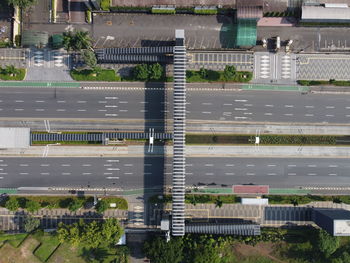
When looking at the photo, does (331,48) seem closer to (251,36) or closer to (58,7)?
(251,36)

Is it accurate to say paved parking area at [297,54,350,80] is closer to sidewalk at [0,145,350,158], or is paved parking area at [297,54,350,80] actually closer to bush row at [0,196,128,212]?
sidewalk at [0,145,350,158]

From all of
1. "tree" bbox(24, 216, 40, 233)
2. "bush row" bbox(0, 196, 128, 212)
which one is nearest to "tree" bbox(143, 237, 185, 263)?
"bush row" bbox(0, 196, 128, 212)

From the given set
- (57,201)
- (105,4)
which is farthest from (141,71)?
(57,201)

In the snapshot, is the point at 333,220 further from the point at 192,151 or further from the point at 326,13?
the point at 326,13

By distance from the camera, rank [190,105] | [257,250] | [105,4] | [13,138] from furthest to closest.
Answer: [190,105] < [257,250] < [105,4] < [13,138]

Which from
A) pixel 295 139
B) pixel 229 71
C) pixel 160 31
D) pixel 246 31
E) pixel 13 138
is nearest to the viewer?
pixel 229 71

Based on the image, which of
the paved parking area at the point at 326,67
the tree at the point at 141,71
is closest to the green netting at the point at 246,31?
the paved parking area at the point at 326,67
